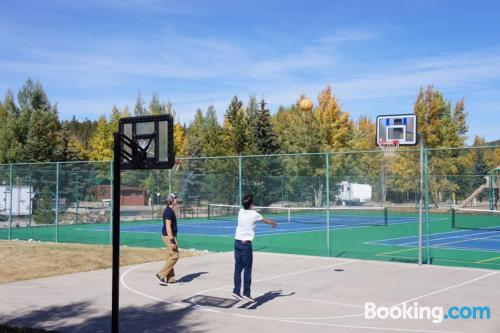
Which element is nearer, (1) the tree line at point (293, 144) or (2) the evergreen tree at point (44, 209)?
(2) the evergreen tree at point (44, 209)

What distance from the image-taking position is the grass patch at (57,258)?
15.1 m

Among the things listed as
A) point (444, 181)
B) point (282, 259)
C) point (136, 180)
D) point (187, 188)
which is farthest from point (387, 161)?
point (282, 259)

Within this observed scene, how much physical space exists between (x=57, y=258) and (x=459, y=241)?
14722mm

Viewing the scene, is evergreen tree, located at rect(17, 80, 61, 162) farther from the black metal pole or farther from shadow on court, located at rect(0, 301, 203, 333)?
the black metal pole

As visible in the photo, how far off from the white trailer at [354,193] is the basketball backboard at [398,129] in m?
23.2

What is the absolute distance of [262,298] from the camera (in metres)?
11.8

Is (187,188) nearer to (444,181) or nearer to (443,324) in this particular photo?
(444,181)

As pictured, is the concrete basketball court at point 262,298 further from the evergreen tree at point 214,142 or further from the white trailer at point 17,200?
the evergreen tree at point 214,142

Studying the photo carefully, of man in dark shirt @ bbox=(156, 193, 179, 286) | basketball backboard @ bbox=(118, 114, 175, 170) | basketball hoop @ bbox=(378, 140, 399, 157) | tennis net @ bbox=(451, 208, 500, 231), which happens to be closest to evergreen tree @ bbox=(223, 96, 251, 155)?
tennis net @ bbox=(451, 208, 500, 231)

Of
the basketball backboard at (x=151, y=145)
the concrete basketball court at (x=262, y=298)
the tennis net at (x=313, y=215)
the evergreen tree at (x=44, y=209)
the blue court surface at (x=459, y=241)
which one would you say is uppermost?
the basketball backboard at (x=151, y=145)

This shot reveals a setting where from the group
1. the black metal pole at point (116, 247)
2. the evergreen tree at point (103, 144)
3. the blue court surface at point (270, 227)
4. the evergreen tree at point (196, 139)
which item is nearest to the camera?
the black metal pole at point (116, 247)

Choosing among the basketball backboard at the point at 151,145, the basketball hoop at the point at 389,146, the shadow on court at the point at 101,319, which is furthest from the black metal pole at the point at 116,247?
the basketball hoop at the point at 389,146

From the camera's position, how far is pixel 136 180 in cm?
3609

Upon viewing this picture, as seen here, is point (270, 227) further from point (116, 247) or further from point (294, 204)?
point (116, 247)
